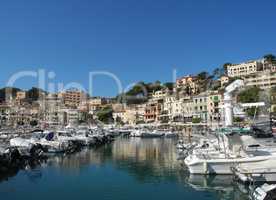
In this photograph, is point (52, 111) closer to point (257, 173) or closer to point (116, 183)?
point (116, 183)

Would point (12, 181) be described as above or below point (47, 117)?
below

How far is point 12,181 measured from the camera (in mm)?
27047

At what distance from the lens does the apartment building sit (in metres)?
137

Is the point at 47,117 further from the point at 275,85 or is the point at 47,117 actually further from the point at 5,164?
the point at 5,164

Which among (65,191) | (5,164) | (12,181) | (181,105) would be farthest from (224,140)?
(181,105)

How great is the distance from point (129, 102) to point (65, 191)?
140762 millimetres

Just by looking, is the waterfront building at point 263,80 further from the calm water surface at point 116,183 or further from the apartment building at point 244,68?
the calm water surface at point 116,183

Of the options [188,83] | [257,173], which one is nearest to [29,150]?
[257,173]

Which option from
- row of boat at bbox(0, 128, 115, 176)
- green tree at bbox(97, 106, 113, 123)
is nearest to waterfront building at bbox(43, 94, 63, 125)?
green tree at bbox(97, 106, 113, 123)

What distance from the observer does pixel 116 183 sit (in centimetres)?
2636

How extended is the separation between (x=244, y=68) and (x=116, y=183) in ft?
408

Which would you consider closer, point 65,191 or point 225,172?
point 65,191

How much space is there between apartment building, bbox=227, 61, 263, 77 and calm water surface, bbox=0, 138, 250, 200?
364 feet

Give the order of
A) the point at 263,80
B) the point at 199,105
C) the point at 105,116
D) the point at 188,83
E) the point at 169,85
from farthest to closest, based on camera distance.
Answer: the point at 169,85, the point at 105,116, the point at 188,83, the point at 263,80, the point at 199,105
